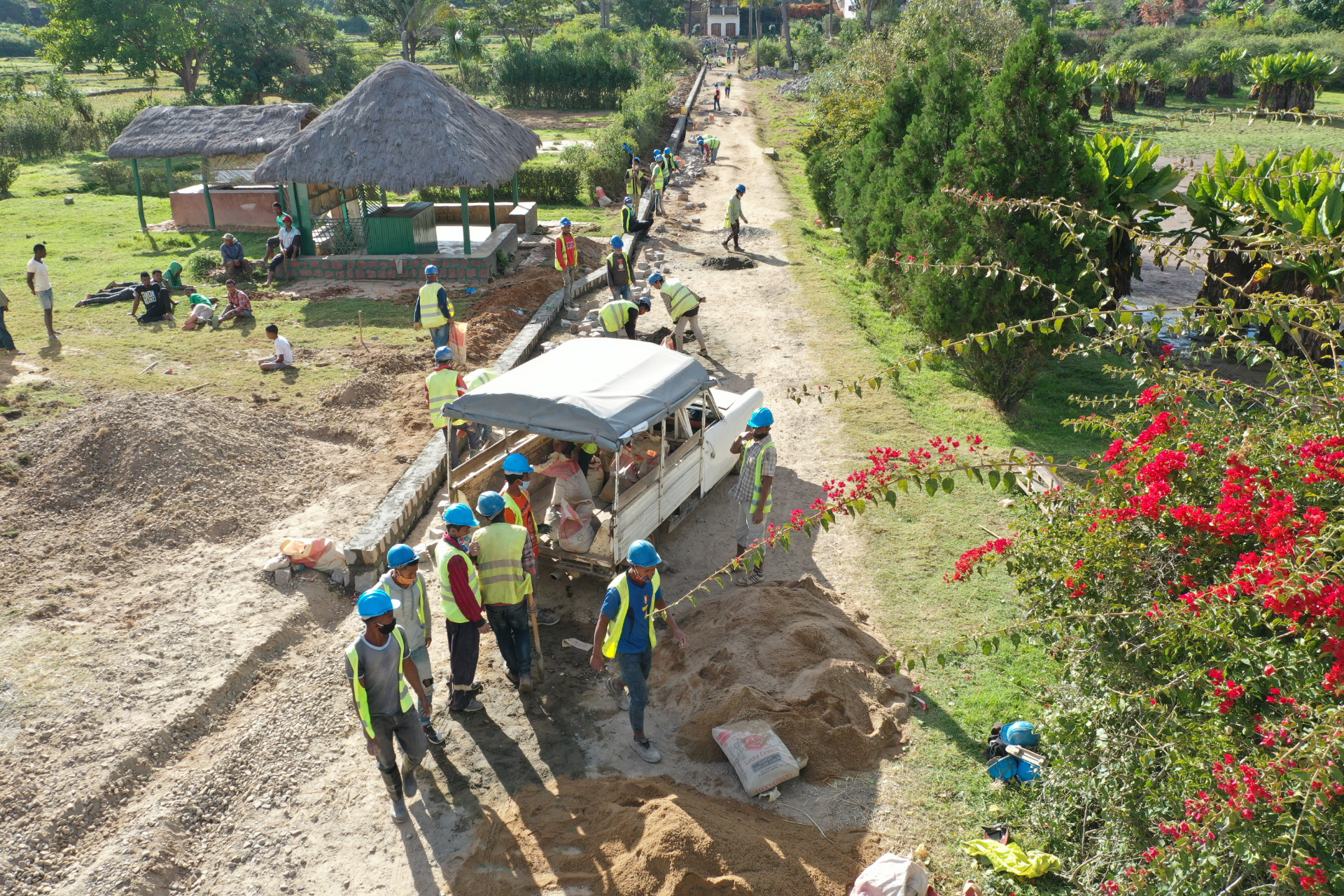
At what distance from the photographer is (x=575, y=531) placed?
24.8 ft

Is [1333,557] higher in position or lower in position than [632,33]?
lower

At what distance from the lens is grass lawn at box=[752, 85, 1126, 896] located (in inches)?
219

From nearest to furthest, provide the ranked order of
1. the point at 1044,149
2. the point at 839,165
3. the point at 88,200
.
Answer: the point at 1044,149 → the point at 839,165 → the point at 88,200

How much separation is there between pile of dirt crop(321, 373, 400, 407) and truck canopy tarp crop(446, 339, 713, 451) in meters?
4.51

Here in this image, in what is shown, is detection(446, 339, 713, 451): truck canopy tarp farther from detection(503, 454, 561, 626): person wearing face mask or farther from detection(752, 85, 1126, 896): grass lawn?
detection(752, 85, 1126, 896): grass lawn

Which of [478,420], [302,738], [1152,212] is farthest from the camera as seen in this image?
[1152,212]

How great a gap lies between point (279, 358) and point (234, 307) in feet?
9.64

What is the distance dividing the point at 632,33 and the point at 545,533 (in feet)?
211

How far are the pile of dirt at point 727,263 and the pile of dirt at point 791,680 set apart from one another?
12.1m

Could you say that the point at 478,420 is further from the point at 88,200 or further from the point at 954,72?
the point at 88,200

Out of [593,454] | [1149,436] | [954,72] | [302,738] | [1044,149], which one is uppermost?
[954,72]

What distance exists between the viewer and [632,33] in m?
64.4

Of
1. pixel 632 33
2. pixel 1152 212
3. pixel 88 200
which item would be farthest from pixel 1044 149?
pixel 632 33

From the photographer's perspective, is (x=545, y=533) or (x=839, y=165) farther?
(x=839, y=165)
